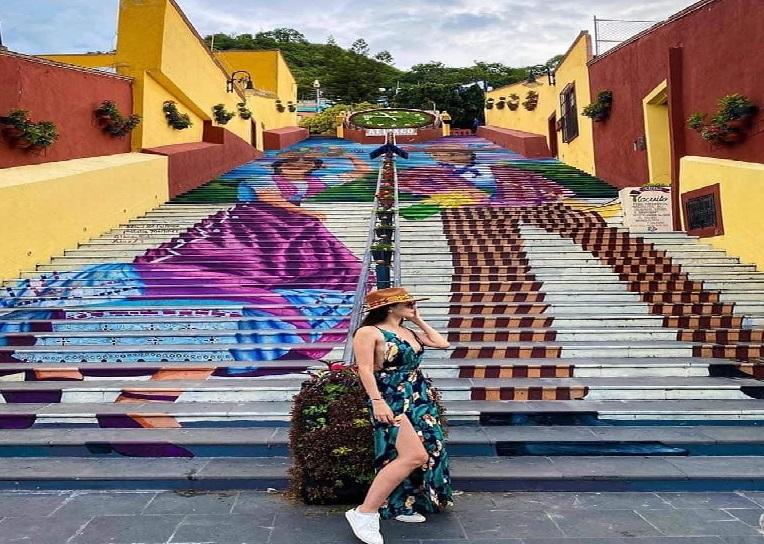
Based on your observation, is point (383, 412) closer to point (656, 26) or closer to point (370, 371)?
point (370, 371)

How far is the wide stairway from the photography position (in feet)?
15.4

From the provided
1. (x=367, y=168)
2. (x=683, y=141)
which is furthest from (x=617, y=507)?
(x=367, y=168)

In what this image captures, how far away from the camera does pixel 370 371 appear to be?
11.0ft

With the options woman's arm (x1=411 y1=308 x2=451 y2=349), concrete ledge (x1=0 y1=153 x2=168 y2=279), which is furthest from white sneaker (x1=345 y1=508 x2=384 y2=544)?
concrete ledge (x1=0 y1=153 x2=168 y2=279)

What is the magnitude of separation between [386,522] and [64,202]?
7718 mm

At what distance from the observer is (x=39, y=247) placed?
878 cm

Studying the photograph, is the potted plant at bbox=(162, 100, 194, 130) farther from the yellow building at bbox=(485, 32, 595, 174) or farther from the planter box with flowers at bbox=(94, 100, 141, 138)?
the yellow building at bbox=(485, 32, 595, 174)

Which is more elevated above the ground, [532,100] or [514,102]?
[514,102]

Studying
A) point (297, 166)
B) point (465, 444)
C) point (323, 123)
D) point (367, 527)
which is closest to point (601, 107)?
point (297, 166)

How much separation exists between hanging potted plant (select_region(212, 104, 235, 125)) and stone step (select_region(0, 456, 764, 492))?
45.0ft

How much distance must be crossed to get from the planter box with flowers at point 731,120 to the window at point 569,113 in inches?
309

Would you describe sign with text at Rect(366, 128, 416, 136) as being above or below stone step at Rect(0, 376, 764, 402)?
above

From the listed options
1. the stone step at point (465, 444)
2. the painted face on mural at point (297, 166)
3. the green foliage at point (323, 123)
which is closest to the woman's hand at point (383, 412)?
the stone step at point (465, 444)

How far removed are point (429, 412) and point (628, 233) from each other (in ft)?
25.8
